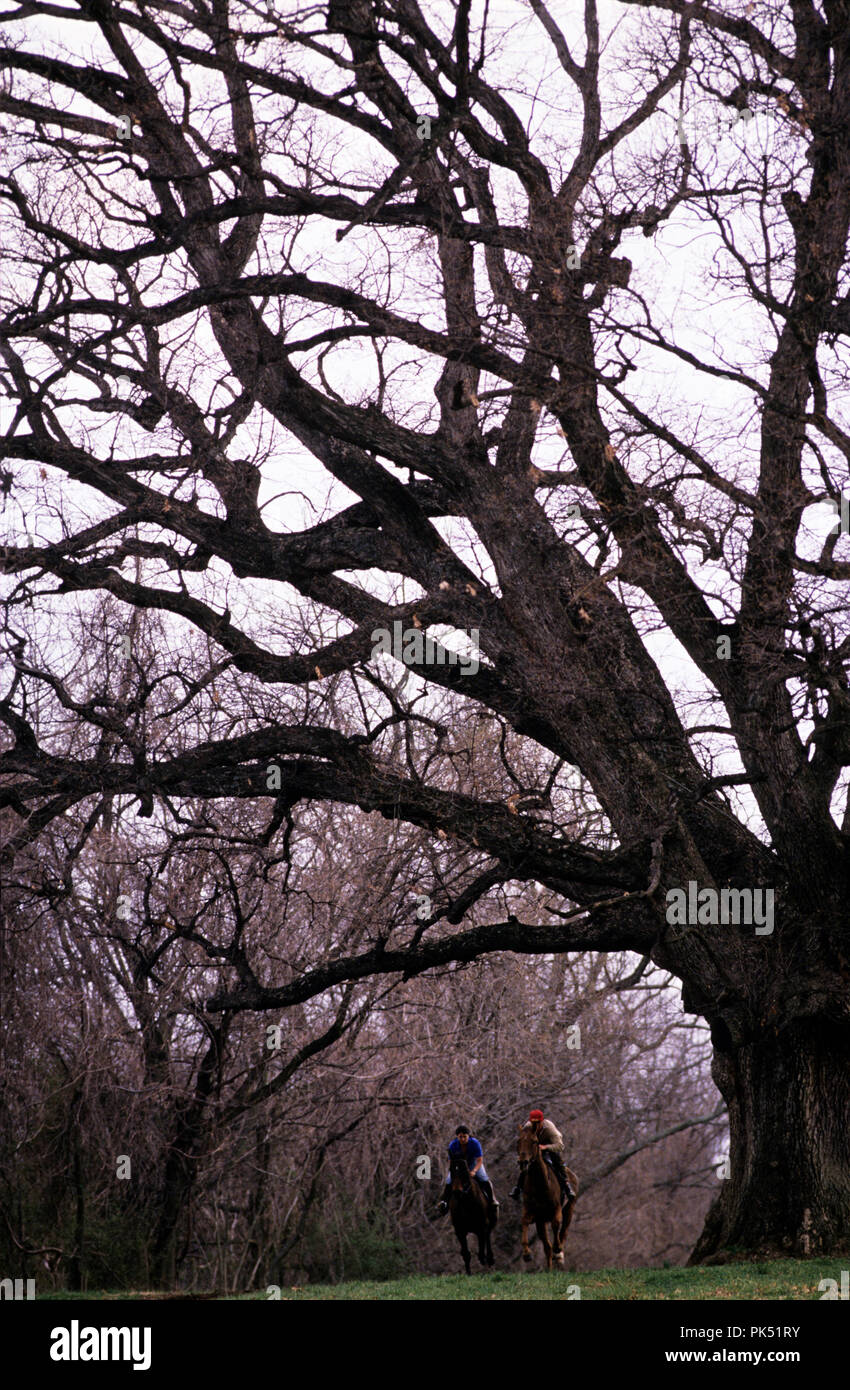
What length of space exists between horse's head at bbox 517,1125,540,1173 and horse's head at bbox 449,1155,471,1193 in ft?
4.54

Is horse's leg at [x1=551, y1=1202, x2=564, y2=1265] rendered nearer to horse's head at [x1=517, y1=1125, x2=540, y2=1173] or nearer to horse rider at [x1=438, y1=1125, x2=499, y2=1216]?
horse's head at [x1=517, y1=1125, x2=540, y2=1173]

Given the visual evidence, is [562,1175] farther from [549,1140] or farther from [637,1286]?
[637,1286]

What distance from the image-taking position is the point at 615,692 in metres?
14.2

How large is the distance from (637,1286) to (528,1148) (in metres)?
3.82

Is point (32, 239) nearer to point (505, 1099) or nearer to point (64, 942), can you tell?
point (64, 942)

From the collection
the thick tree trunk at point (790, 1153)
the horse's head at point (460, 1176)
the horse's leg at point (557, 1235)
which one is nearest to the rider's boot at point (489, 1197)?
the horse's head at point (460, 1176)

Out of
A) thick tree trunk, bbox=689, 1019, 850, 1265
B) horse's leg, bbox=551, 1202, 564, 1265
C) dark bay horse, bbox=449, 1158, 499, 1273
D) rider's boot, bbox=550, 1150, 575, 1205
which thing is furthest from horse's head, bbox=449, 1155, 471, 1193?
thick tree trunk, bbox=689, 1019, 850, 1265

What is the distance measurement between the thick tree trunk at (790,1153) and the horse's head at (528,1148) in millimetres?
2373

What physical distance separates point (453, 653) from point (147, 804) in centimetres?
324

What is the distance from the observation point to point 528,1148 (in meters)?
16.1

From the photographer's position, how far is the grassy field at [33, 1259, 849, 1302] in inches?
425

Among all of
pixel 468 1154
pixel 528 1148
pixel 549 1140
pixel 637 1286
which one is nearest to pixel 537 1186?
pixel 528 1148

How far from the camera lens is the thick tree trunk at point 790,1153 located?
42.8 feet
